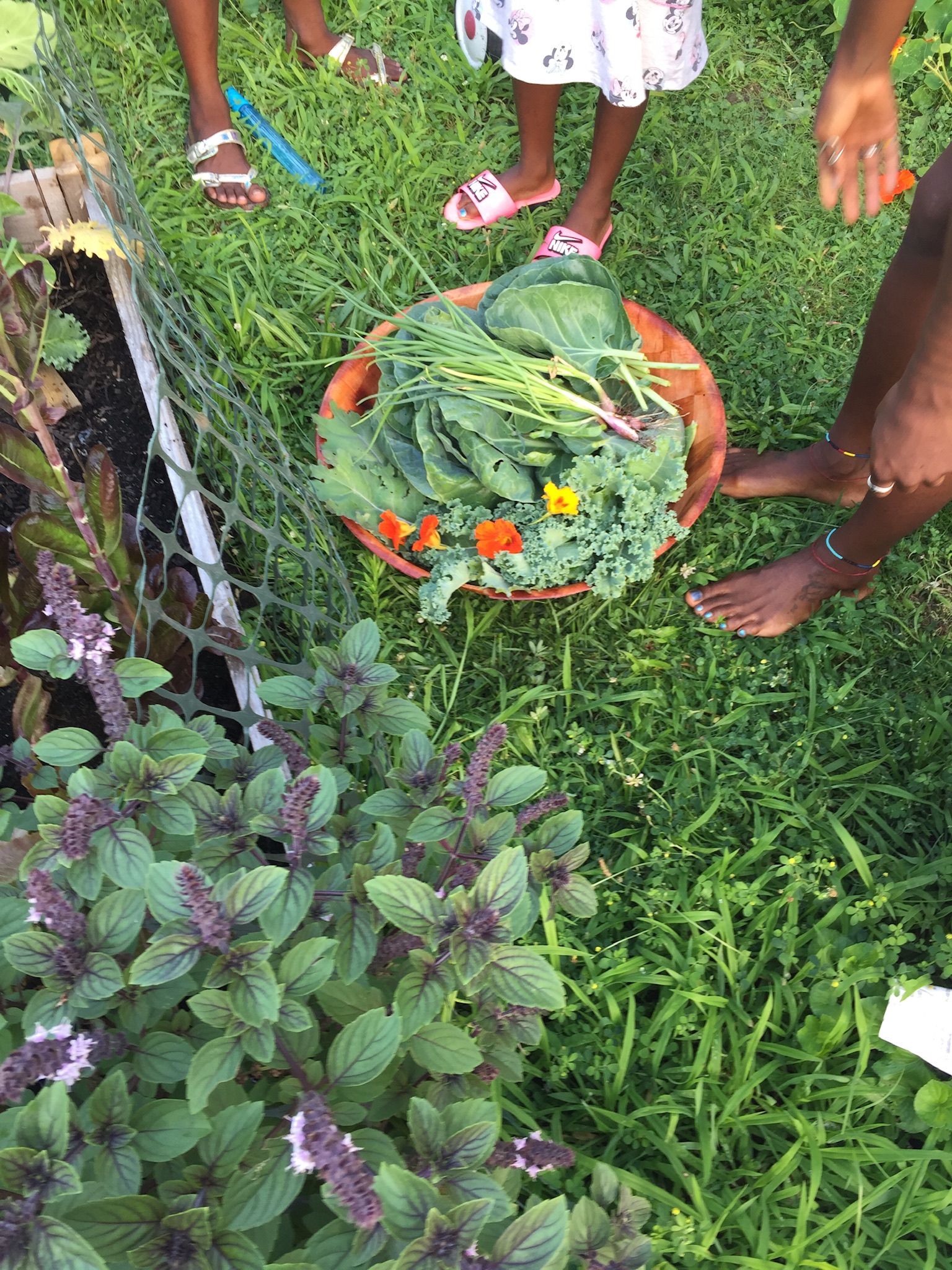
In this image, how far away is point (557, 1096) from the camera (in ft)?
5.08

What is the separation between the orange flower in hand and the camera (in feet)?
6.14

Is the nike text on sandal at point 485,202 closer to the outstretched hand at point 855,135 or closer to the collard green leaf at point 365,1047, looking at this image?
the outstretched hand at point 855,135

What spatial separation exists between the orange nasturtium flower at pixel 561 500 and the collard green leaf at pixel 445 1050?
1216 mm

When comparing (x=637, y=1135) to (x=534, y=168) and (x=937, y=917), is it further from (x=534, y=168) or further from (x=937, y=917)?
(x=534, y=168)

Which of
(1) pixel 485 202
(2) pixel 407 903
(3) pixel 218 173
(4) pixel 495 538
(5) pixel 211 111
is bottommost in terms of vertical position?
(4) pixel 495 538

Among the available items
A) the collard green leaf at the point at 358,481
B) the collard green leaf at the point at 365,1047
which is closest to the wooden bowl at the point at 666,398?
the collard green leaf at the point at 358,481

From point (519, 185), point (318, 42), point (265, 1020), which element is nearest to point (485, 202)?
point (519, 185)

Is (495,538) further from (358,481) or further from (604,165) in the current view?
(604,165)

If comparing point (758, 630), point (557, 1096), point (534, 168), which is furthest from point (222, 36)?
point (557, 1096)

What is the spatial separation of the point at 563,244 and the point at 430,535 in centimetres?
109

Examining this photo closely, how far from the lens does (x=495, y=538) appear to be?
1.83 metres

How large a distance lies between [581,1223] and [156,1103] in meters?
0.42

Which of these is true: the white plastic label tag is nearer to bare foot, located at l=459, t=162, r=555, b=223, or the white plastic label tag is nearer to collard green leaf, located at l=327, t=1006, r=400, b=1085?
collard green leaf, located at l=327, t=1006, r=400, b=1085

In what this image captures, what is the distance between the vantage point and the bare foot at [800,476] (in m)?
2.11
